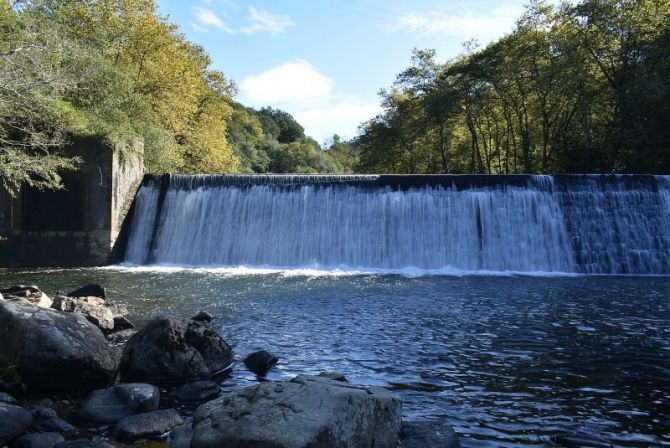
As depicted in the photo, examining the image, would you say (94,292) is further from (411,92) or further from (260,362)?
(411,92)

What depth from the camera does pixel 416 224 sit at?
67.4ft

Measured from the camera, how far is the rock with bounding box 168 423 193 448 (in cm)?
444

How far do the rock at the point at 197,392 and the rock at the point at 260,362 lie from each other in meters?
0.79

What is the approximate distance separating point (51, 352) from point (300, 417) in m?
3.57

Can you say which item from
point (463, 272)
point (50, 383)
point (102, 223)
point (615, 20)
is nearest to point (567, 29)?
point (615, 20)

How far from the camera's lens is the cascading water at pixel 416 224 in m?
19.7

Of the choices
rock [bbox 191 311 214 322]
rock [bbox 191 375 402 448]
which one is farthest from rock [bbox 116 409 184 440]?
rock [bbox 191 311 214 322]

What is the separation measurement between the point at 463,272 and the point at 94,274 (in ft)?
42.7

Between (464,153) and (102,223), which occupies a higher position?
(464,153)

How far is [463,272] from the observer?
18828 millimetres

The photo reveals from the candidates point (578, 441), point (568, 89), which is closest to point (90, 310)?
point (578, 441)

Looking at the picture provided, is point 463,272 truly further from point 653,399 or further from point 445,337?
point 653,399

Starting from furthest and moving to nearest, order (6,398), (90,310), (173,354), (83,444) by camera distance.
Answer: (90,310) < (173,354) < (6,398) < (83,444)

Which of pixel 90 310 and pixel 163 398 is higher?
pixel 90 310
